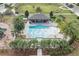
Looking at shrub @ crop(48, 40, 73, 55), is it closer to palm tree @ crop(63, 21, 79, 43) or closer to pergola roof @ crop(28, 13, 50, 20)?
palm tree @ crop(63, 21, 79, 43)

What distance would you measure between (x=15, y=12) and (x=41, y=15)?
8.8 inches

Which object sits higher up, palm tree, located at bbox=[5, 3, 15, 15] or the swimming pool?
palm tree, located at bbox=[5, 3, 15, 15]

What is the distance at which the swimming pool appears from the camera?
1687 millimetres

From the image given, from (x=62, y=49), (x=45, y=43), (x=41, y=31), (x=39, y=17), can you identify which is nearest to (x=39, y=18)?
(x=39, y=17)

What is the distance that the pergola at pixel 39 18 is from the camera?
169 cm

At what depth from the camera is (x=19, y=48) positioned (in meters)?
1.70

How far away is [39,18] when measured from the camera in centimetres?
169

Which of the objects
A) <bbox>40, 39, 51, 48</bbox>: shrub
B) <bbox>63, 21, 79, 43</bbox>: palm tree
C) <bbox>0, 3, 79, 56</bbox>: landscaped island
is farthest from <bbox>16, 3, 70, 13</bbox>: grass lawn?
<bbox>40, 39, 51, 48</bbox>: shrub

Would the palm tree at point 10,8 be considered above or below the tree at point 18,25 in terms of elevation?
above

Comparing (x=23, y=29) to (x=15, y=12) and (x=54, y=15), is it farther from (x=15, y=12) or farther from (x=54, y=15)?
(x=54, y=15)

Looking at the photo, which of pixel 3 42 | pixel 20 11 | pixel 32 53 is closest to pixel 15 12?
pixel 20 11

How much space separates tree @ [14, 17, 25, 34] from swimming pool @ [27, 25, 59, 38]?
0.06 m

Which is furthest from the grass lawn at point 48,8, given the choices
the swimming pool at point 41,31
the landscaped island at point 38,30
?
the swimming pool at point 41,31

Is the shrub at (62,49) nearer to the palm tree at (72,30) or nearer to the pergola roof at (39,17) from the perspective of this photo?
the palm tree at (72,30)
